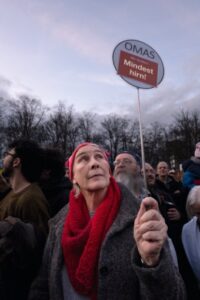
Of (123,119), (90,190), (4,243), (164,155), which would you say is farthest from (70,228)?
(123,119)

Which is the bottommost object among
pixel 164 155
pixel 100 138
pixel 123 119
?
pixel 164 155

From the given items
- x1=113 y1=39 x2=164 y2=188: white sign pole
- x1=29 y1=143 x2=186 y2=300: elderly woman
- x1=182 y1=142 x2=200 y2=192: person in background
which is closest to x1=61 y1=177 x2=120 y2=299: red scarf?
x1=29 y1=143 x2=186 y2=300: elderly woman

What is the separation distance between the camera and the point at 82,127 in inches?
2115

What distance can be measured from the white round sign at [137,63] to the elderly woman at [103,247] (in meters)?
1.69

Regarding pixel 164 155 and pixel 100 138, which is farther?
pixel 100 138

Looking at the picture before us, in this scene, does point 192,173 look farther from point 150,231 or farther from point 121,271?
point 150,231

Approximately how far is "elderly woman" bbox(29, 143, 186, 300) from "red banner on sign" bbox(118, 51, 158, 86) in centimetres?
170

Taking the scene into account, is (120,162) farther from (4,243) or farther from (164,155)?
(164,155)

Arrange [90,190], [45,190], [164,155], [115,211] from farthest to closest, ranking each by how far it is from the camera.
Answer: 1. [164,155]
2. [45,190]
3. [90,190]
4. [115,211]

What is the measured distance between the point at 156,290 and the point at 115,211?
55 cm

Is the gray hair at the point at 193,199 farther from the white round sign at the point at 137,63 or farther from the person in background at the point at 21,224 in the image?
the white round sign at the point at 137,63

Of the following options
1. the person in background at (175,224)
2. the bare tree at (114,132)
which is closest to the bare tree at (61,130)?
the bare tree at (114,132)

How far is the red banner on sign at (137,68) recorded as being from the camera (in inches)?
139

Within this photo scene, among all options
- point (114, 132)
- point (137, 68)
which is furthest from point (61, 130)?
point (137, 68)
